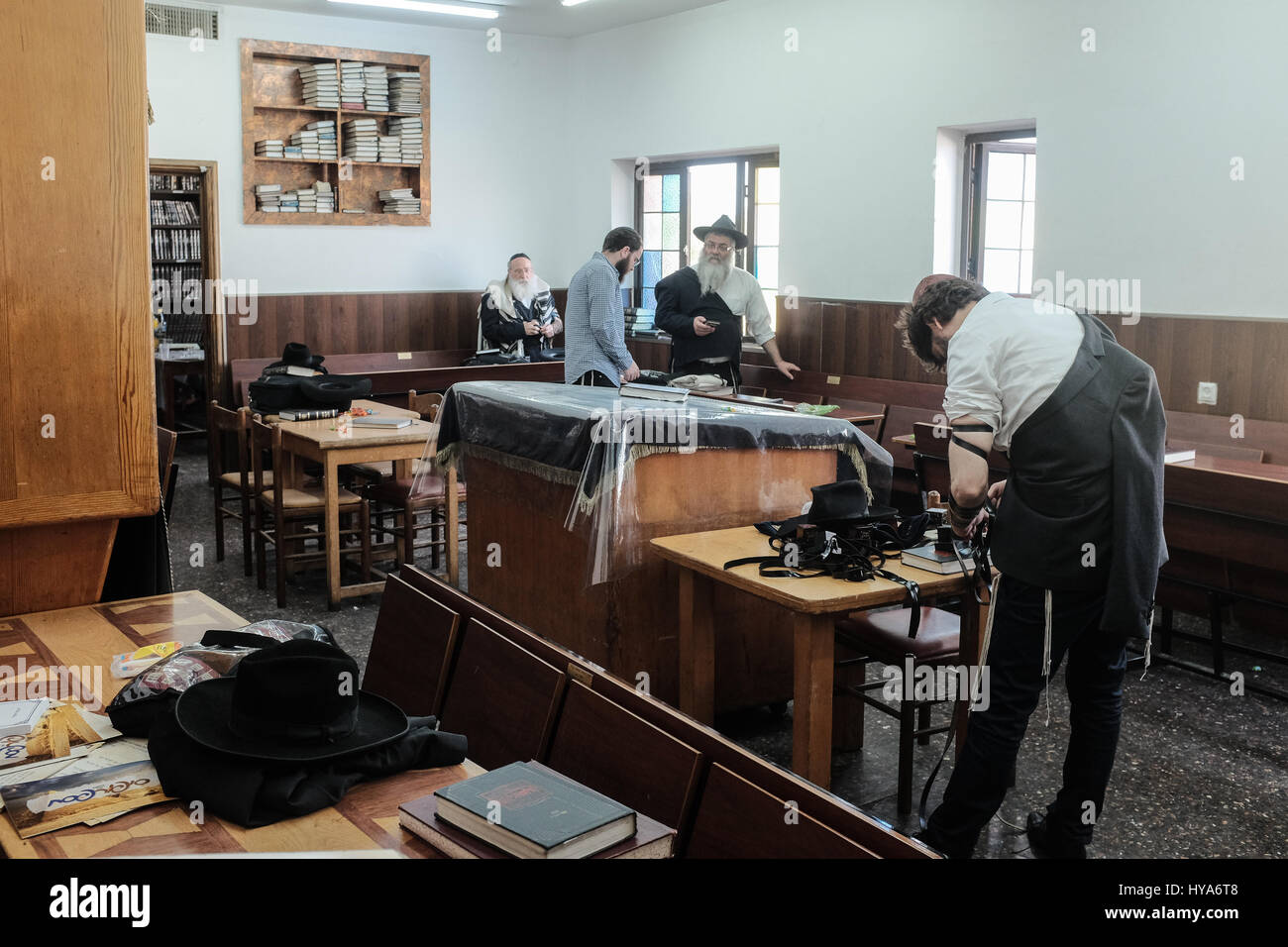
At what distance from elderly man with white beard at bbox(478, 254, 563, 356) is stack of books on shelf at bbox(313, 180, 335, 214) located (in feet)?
4.86

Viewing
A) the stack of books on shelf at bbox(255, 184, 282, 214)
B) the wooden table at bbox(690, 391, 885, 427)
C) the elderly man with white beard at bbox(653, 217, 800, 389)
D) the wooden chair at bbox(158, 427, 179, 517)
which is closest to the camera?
the wooden chair at bbox(158, 427, 179, 517)

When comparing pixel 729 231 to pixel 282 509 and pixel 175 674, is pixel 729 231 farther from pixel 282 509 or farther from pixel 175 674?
pixel 175 674

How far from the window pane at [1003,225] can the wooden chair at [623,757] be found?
588 centimetres

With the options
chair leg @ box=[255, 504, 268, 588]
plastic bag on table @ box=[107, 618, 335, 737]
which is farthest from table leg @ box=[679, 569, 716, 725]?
chair leg @ box=[255, 504, 268, 588]

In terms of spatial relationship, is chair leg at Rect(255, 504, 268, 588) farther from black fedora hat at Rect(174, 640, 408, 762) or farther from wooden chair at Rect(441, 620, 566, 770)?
black fedora hat at Rect(174, 640, 408, 762)

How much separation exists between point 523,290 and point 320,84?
2338mm

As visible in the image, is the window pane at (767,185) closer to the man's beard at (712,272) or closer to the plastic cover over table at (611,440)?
the man's beard at (712,272)

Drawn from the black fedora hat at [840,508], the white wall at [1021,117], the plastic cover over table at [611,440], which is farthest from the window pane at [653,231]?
the black fedora hat at [840,508]

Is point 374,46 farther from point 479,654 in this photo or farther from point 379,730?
point 379,730

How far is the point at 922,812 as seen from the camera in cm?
362

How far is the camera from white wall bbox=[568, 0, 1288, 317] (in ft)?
19.0

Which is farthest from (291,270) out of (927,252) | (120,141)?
(120,141)

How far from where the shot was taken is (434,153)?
1055 cm

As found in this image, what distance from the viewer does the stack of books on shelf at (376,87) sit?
1015 centimetres
